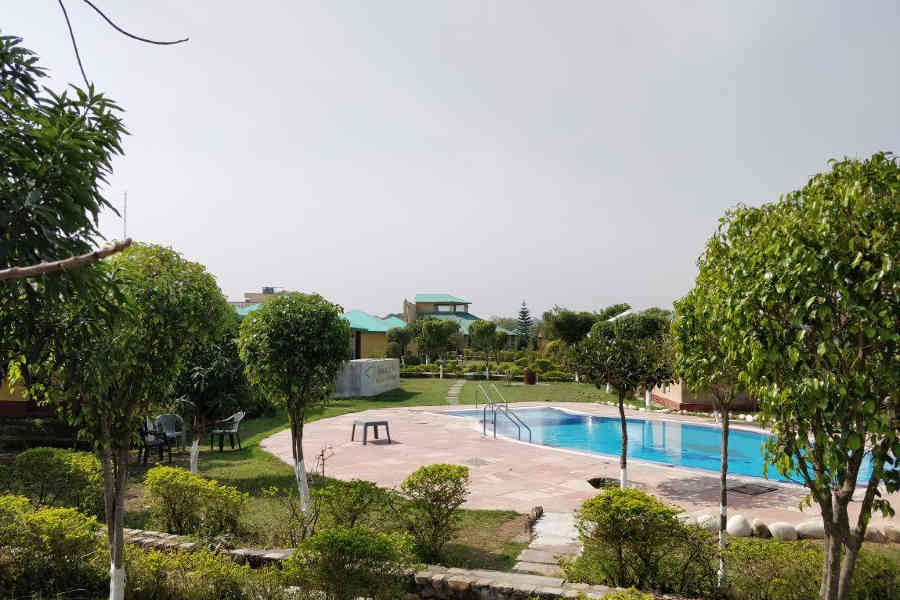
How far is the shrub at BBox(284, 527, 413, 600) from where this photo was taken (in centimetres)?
447

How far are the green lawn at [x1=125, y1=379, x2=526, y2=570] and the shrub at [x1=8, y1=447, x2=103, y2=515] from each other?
0.60 metres

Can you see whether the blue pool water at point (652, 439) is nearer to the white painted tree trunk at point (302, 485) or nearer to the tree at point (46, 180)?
the white painted tree trunk at point (302, 485)

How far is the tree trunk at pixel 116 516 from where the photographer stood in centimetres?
463

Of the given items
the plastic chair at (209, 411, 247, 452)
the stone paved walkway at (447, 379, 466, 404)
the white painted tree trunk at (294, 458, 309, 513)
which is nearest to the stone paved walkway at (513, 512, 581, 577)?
the white painted tree trunk at (294, 458, 309, 513)

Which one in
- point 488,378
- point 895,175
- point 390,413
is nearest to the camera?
point 895,175

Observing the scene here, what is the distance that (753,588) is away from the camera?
15.7 feet

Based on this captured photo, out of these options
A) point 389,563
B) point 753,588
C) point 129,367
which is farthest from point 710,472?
point 129,367

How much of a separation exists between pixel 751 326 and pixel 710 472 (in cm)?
926

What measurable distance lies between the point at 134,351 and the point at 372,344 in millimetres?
32036

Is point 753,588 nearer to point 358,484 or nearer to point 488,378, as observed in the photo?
point 358,484

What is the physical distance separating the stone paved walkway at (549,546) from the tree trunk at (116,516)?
363 centimetres

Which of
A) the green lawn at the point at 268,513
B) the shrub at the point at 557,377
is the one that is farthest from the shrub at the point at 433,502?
the shrub at the point at 557,377

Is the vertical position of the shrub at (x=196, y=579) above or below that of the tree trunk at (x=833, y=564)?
below

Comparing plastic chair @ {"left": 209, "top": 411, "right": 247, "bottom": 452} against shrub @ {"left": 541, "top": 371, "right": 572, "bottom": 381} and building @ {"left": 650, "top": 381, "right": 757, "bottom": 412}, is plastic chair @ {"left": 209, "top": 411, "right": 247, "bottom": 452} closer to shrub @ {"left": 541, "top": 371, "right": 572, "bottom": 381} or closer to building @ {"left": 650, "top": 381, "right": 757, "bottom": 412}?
building @ {"left": 650, "top": 381, "right": 757, "bottom": 412}
